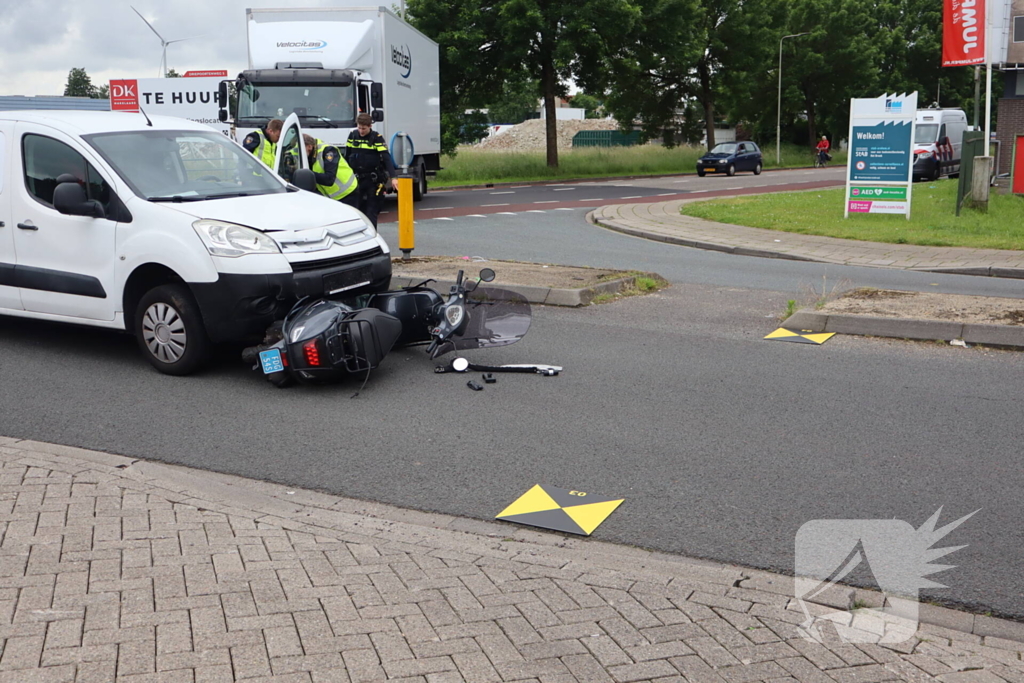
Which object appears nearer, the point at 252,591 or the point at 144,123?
the point at 252,591

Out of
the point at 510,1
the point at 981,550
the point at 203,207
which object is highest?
the point at 510,1

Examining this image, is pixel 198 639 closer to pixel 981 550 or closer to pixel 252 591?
pixel 252 591

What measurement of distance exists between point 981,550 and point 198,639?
10.6ft

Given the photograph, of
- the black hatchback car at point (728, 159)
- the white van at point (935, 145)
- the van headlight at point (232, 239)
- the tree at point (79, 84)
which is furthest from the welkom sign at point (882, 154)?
the tree at point (79, 84)

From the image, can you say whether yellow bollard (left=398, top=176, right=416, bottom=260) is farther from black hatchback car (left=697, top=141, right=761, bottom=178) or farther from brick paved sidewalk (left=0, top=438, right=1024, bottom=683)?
black hatchback car (left=697, top=141, right=761, bottom=178)

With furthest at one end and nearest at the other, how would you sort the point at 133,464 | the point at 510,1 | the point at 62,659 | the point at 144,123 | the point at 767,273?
the point at 510,1 < the point at 767,273 < the point at 144,123 < the point at 133,464 < the point at 62,659

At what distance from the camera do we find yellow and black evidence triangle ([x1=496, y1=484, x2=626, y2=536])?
475 cm

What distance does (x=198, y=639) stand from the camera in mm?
3588

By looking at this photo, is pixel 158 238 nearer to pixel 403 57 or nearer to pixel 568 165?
pixel 403 57

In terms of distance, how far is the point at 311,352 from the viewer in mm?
6891

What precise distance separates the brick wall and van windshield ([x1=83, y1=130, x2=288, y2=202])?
26431 mm

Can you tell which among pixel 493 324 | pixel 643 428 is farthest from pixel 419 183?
pixel 643 428

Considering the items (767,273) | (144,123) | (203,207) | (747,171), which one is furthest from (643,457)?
(747,171)

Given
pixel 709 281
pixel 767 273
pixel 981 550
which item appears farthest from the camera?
pixel 767 273
